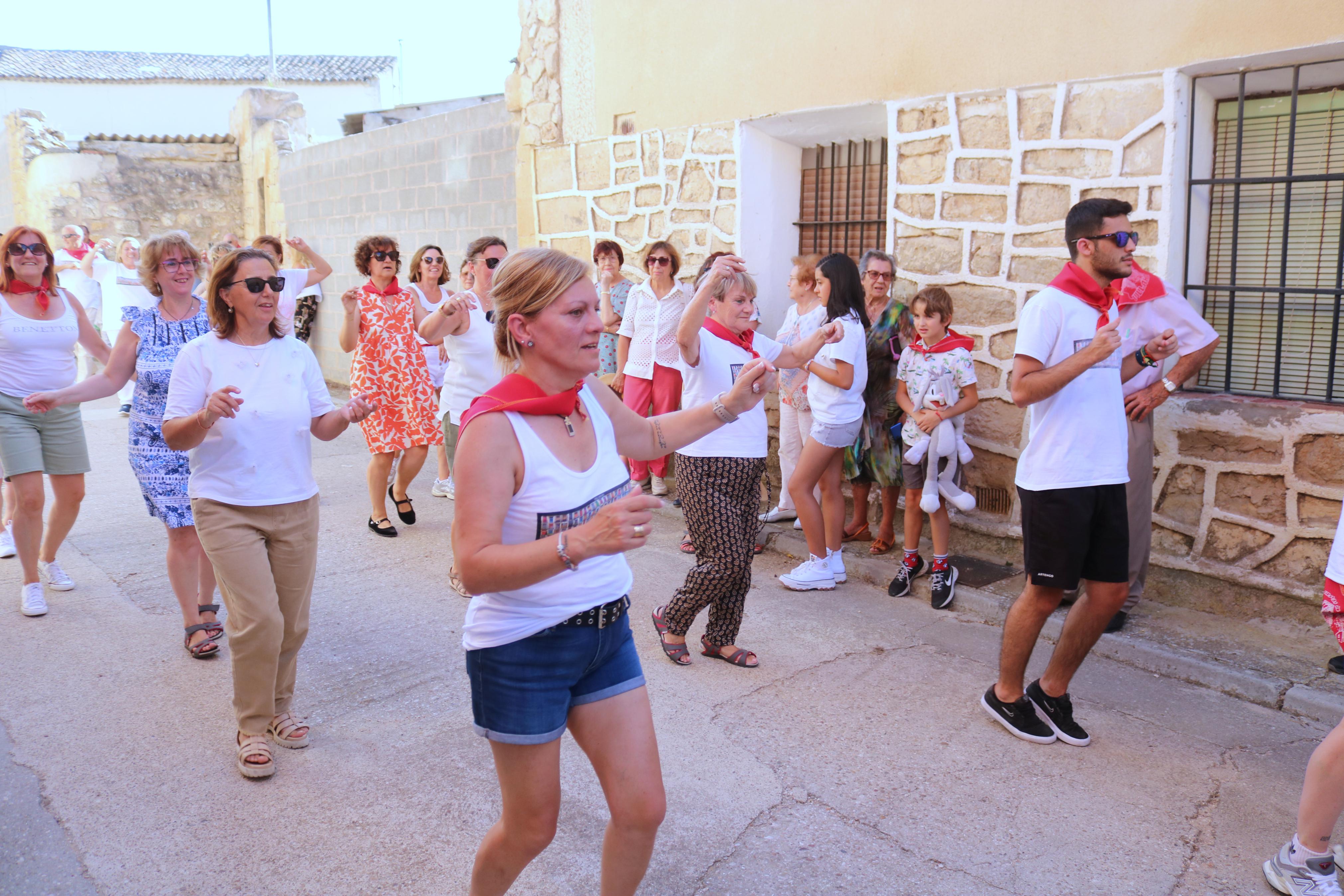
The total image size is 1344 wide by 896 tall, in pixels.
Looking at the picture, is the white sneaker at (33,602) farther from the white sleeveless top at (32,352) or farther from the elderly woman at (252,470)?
the elderly woman at (252,470)

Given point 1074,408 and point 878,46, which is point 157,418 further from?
point 878,46

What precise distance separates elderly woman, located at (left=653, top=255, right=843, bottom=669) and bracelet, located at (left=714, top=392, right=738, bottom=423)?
158 centimetres

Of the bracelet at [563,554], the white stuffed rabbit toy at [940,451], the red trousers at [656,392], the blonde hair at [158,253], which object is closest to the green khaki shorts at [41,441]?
the blonde hair at [158,253]

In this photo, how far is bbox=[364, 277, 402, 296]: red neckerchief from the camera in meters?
7.07

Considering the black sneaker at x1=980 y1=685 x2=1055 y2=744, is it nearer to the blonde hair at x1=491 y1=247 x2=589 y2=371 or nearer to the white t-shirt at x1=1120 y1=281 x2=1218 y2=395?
the white t-shirt at x1=1120 y1=281 x2=1218 y2=395

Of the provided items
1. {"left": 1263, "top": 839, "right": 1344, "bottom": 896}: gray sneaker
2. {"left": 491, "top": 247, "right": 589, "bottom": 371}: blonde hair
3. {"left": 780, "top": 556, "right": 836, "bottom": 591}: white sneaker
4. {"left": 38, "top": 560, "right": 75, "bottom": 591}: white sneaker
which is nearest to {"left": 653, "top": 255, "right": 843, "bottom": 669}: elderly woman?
{"left": 780, "top": 556, "right": 836, "bottom": 591}: white sneaker

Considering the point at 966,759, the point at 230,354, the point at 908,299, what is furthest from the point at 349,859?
the point at 908,299

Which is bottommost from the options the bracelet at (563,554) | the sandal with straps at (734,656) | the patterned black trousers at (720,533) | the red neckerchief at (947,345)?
the sandal with straps at (734,656)

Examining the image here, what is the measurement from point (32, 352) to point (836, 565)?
4.37m

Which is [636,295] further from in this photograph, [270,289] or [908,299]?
[270,289]

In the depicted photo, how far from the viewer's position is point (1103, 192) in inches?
210

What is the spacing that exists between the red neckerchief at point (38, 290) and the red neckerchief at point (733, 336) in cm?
345

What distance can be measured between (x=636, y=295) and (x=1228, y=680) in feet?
14.3

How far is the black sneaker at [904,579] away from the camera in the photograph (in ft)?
18.4
